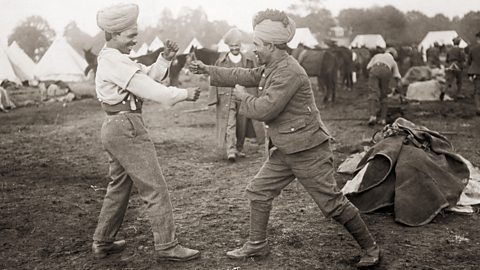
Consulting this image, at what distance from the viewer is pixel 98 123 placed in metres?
11.3

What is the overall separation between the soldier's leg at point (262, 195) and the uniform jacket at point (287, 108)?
191 millimetres

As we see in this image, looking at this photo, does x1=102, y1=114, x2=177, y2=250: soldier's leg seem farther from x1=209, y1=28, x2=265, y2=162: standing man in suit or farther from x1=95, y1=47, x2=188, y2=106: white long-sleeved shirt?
x1=209, y1=28, x2=265, y2=162: standing man in suit

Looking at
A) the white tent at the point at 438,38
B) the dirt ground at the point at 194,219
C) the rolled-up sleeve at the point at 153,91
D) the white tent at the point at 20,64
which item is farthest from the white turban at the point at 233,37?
the white tent at the point at 438,38

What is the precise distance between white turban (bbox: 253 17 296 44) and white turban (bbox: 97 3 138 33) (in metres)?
0.87

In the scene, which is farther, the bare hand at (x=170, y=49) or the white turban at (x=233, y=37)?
the white turban at (x=233, y=37)

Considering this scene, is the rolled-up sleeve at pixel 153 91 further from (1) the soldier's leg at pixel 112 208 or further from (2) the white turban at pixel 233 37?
(2) the white turban at pixel 233 37

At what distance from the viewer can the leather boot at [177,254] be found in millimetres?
3574

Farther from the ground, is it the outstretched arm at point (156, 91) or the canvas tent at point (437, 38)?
the outstretched arm at point (156, 91)

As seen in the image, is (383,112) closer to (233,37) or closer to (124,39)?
(233,37)

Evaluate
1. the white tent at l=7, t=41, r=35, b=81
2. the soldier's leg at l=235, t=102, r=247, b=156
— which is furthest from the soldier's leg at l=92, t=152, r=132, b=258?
the white tent at l=7, t=41, r=35, b=81

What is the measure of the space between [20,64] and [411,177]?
77.7ft

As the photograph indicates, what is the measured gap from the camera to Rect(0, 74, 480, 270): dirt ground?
367 centimetres

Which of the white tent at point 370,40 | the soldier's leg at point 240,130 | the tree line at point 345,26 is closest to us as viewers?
the soldier's leg at point 240,130

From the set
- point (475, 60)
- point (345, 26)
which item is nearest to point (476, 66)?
point (475, 60)
